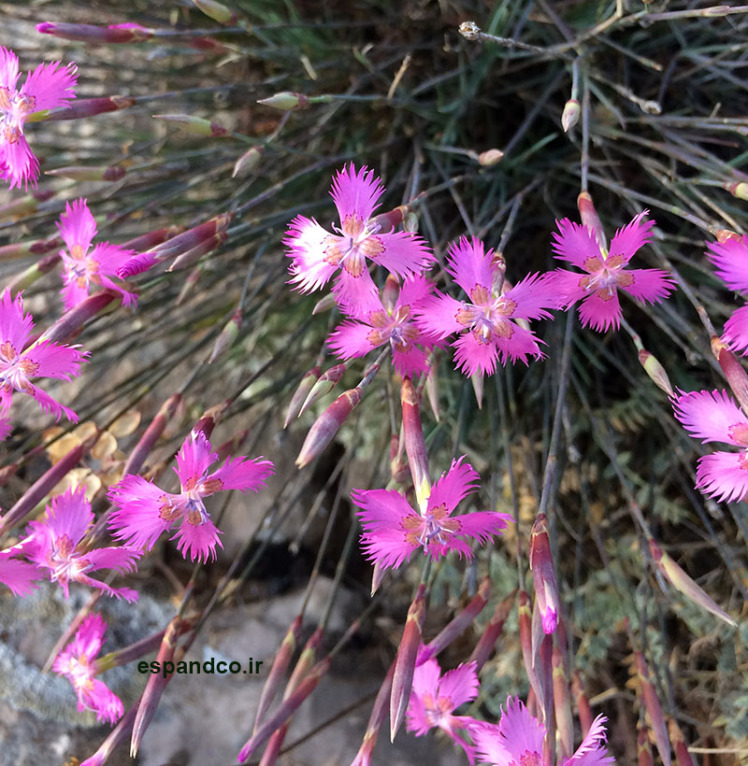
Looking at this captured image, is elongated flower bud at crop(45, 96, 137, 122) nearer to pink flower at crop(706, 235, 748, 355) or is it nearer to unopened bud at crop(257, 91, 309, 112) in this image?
unopened bud at crop(257, 91, 309, 112)

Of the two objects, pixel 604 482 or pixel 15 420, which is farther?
pixel 15 420

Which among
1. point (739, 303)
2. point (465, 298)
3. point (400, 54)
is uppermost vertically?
point (400, 54)

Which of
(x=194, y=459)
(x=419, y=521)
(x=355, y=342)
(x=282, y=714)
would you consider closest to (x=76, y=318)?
(x=194, y=459)

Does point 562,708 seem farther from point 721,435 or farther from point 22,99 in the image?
point 22,99

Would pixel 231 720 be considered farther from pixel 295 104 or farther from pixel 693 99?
pixel 693 99

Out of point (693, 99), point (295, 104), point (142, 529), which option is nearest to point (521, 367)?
point (693, 99)

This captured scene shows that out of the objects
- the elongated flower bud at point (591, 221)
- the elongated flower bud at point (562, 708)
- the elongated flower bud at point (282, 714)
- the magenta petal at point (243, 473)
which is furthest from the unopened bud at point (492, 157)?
the elongated flower bud at point (282, 714)

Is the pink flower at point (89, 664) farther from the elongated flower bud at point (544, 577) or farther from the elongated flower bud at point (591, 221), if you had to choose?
the elongated flower bud at point (591, 221)

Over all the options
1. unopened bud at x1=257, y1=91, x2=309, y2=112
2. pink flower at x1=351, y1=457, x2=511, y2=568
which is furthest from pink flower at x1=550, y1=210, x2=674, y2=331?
unopened bud at x1=257, y1=91, x2=309, y2=112
